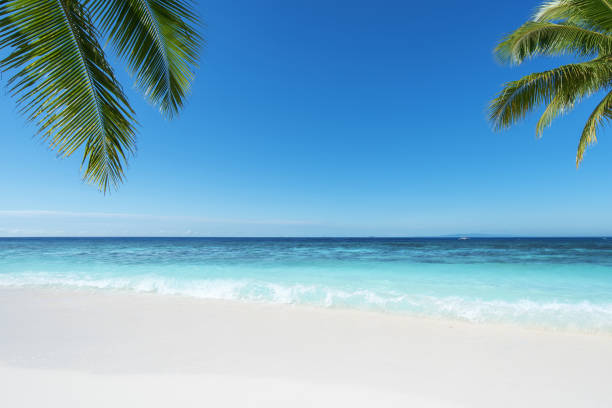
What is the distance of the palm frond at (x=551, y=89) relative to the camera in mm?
4691

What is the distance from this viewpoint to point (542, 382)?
2773 mm

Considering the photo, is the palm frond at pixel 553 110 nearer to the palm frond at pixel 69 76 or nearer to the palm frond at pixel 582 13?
the palm frond at pixel 582 13

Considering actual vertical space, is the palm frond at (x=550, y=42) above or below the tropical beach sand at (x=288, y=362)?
above

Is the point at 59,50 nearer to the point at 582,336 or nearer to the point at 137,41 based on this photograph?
the point at 137,41

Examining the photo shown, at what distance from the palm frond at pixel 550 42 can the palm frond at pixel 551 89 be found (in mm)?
550

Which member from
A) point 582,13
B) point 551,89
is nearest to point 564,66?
point 551,89

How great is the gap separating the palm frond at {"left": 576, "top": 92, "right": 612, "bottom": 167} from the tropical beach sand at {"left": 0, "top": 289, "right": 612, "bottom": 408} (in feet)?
11.7

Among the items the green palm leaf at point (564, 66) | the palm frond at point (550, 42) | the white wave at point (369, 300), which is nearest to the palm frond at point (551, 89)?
the green palm leaf at point (564, 66)

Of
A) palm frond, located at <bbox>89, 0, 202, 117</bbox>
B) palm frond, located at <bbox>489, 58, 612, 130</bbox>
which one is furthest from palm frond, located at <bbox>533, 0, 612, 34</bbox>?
palm frond, located at <bbox>89, 0, 202, 117</bbox>

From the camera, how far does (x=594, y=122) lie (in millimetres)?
5051

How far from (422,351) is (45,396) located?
3.93 m

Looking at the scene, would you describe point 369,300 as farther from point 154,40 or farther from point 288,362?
point 154,40

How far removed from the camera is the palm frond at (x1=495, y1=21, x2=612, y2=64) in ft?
15.7

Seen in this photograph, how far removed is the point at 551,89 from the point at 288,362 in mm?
6596
